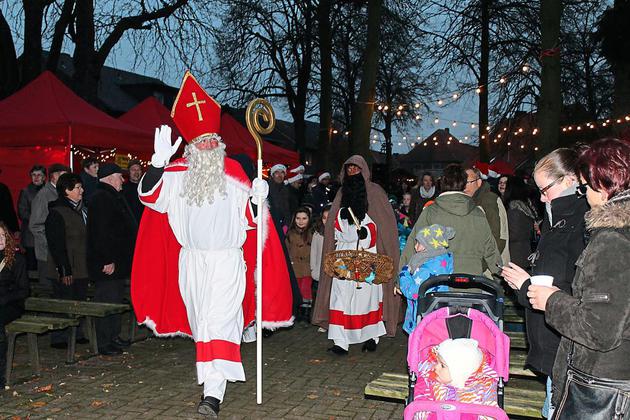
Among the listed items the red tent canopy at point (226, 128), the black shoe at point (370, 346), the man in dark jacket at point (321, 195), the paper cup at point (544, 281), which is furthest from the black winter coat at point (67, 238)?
the red tent canopy at point (226, 128)

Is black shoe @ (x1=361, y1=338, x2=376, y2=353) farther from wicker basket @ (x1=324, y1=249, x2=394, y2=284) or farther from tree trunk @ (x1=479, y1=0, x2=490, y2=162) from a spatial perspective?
tree trunk @ (x1=479, y1=0, x2=490, y2=162)

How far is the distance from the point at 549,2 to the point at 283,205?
6750mm

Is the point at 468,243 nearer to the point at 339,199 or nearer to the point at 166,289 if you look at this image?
the point at 339,199

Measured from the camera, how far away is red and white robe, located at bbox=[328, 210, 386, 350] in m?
8.23

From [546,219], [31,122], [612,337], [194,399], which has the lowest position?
[194,399]

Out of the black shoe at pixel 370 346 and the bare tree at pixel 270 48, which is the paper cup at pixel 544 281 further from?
the bare tree at pixel 270 48

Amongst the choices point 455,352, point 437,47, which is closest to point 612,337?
point 455,352

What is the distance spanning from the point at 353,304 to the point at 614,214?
5396 millimetres

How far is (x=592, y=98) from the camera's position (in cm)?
2989

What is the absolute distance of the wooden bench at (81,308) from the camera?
7.56 m

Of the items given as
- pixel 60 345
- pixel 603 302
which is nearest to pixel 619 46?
pixel 60 345

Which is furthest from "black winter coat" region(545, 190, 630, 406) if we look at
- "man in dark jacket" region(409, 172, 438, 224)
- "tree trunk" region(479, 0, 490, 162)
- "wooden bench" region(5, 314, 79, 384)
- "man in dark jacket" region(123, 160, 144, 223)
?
"tree trunk" region(479, 0, 490, 162)

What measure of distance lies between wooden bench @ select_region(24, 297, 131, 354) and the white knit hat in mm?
4459

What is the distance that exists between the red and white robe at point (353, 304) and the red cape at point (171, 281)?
1.34 metres
